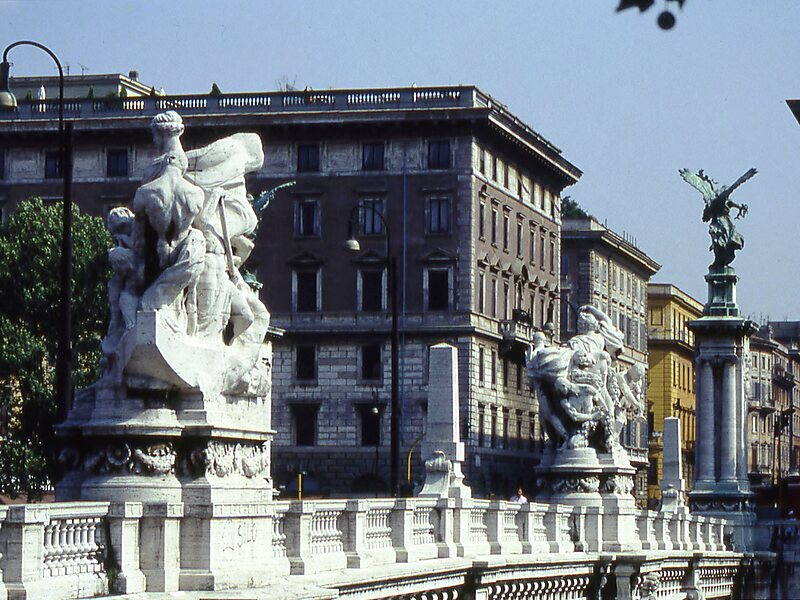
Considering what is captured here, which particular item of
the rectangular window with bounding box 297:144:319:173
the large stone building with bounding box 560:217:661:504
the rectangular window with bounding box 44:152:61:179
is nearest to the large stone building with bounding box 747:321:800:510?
the large stone building with bounding box 560:217:661:504

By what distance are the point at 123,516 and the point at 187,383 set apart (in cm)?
196

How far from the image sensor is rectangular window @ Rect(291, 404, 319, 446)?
93250mm

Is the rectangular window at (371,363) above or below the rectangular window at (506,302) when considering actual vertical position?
below

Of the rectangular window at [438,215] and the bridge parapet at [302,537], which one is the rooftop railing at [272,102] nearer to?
the rectangular window at [438,215]

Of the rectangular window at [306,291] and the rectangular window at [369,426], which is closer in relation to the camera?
the rectangular window at [369,426]

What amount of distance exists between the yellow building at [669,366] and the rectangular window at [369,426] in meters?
50.1

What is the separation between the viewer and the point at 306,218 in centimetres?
9344

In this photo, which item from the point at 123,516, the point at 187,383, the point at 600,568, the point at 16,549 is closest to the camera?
the point at 16,549

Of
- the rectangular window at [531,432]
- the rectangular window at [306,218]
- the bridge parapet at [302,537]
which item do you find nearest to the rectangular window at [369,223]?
the rectangular window at [306,218]

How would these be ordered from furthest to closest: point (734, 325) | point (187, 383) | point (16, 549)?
point (734, 325)
point (187, 383)
point (16, 549)

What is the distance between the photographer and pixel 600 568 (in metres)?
40.3

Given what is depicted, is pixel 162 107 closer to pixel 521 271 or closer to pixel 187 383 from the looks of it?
pixel 521 271

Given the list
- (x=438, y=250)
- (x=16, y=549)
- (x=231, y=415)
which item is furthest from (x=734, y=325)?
(x=16, y=549)

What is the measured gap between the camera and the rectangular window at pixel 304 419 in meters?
93.2
